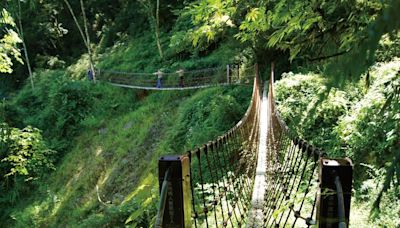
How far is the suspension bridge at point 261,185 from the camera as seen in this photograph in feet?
3.21

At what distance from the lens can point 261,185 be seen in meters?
3.33

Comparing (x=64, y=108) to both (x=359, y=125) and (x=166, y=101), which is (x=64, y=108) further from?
(x=359, y=125)

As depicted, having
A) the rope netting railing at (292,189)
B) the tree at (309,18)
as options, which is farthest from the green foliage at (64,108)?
the tree at (309,18)

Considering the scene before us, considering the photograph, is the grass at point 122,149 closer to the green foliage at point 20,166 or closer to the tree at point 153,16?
the green foliage at point 20,166

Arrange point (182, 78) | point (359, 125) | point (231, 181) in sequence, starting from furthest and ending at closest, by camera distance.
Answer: point (182, 78) → point (231, 181) → point (359, 125)

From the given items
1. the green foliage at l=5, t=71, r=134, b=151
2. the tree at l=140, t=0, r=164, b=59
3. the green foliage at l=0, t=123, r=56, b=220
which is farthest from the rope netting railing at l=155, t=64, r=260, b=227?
the tree at l=140, t=0, r=164, b=59

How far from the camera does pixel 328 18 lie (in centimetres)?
213

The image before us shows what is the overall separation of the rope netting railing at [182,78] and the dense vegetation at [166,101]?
347mm

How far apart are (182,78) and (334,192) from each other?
10.1m

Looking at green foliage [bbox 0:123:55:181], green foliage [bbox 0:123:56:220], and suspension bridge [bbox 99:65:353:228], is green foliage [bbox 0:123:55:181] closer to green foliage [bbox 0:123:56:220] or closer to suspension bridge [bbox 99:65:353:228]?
green foliage [bbox 0:123:56:220]

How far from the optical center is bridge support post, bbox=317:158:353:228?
3.10 feet

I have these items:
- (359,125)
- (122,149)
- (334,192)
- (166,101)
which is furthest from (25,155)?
(334,192)

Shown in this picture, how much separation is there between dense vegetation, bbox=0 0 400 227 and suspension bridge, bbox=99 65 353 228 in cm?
15

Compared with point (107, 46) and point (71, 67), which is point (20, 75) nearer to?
point (71, 67)
